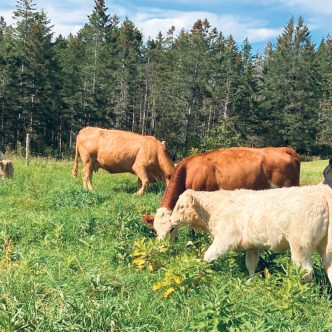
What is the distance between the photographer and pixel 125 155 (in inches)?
508

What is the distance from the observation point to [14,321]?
3529 mm

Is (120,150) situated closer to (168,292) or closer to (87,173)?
(87,173)

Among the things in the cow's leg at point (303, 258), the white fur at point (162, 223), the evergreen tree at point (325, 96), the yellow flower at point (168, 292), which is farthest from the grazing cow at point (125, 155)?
the evergreen tree at point (325, 96)

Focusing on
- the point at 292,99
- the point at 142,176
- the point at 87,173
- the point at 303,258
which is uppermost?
the point at 292,99

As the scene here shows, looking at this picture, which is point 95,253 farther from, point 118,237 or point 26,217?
point 26,217

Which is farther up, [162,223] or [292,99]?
[292,99]

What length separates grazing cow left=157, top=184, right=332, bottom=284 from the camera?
491 cm

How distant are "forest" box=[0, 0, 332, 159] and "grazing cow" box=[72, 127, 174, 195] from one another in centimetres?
2893

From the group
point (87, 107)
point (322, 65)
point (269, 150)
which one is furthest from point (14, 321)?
point (322, 65)

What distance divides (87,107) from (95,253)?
44594 millimetres

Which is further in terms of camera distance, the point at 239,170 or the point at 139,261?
the point at 239,170

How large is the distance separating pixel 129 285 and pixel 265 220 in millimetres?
1800

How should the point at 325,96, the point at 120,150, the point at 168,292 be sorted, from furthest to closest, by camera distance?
the point at 325,96
the point at 120,150
the point at 168,292

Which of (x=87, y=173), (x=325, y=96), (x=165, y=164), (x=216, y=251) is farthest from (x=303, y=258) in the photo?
(x=325, y=96)
